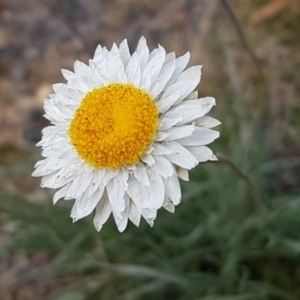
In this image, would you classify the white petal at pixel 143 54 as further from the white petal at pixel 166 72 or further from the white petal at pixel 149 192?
the white petal at pixel 149 192

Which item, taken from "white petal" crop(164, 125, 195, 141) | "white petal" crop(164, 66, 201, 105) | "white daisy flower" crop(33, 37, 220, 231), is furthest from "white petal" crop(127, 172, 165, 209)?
"white petal" crop(164, 66, 201, 105)

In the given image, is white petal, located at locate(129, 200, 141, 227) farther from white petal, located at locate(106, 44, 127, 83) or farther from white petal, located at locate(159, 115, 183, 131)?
white petal, located at locate(106, 44, 127, 83)

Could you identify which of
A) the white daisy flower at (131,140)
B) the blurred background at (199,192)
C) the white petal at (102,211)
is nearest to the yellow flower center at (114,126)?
the white daisy flower at (131,140)

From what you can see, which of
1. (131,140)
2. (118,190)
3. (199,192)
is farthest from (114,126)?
(199,192)

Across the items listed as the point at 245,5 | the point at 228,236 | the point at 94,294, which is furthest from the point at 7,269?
the point at 245,5

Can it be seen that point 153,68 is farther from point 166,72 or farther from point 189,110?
point 189,110

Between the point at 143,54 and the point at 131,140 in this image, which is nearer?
the point at 131,140
